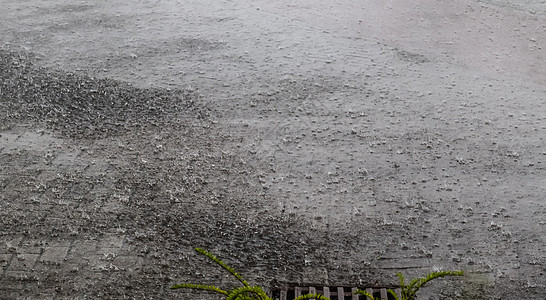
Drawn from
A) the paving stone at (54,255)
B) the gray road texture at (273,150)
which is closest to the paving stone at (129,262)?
the gray road texture at (273,150)

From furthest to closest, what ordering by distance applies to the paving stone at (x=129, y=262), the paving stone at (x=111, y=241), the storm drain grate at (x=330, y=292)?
the paving stone at (x=111, y=241), the paving stone at (x=129, y=262), the storm drain grate at (x=330, y=292)

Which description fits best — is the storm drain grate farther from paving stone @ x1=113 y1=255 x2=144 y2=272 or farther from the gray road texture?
paving stone @ x1=113 y1=255 x2=144 y2=272

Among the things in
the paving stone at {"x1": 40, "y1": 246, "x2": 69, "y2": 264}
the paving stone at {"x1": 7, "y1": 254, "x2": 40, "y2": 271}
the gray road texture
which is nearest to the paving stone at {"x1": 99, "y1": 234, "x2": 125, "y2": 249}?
the gray road texture

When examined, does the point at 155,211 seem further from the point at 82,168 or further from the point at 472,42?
the point at 472,42

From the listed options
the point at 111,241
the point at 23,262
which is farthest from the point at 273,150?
the point at 23,262

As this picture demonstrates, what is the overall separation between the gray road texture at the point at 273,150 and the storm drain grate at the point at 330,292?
51 mm

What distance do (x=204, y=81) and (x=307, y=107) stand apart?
76 cm

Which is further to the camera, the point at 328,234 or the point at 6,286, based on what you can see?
the point at 328,234

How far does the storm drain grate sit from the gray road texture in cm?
5

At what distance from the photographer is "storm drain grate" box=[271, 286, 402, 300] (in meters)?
2.17

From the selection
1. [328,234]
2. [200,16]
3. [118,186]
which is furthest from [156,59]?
[328,234]

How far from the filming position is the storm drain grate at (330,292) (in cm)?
217

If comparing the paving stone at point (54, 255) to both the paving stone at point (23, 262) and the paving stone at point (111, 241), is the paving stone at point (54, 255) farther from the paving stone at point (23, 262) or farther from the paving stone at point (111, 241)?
the paving stone at point (111, 241)

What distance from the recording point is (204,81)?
3850 millimetres
